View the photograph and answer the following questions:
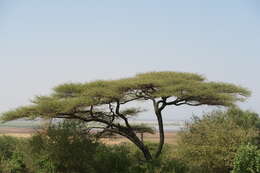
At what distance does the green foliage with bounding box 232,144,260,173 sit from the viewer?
13.4 m

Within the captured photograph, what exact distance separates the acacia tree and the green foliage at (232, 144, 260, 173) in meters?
3.66

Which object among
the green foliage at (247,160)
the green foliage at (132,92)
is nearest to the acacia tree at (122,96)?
the green foliage at (132,92)

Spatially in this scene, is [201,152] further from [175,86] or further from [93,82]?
[93,82]

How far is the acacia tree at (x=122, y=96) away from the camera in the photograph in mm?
15367

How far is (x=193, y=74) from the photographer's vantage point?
18.3 meters

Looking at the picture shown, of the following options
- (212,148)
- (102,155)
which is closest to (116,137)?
(102,155)

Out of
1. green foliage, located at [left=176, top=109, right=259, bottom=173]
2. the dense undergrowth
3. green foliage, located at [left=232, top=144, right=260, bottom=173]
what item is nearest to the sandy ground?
the dense undergrowth

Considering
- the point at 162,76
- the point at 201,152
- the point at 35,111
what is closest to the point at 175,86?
the point at 162,76

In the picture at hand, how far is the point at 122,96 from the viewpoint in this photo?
1641 centimetres

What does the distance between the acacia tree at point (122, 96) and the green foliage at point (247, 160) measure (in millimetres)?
3655

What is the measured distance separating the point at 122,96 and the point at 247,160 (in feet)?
20.2

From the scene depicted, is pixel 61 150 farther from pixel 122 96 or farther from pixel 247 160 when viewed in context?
pixel 247 160

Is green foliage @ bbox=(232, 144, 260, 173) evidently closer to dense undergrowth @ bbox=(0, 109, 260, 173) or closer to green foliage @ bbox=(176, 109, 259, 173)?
dense undergrowth @ bbox=(0, 109, 260, 173)

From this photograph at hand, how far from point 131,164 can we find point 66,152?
10.8ft
